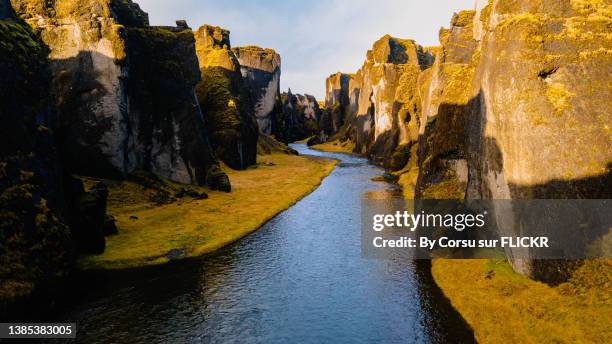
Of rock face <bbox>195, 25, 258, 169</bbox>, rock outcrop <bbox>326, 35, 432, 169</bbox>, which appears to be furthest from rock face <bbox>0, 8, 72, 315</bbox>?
rock outcrop <bbox>326, 35, 432, 169</bbox>

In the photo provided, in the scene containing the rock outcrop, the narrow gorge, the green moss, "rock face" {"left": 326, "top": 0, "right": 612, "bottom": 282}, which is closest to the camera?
"rock face" {"left": 326, "top": 0, "right": 612, "bottom": 282}

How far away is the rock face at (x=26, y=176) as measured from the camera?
2777 cm

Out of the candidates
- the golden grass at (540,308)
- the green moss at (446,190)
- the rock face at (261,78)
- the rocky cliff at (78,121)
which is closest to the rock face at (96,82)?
the rocky cliff at (78,121)

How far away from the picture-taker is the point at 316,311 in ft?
91.6

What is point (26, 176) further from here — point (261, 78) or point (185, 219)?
point (261, 78)

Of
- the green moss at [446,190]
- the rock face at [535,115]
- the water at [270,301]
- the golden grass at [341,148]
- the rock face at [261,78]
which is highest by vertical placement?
the rock face at [261,78]

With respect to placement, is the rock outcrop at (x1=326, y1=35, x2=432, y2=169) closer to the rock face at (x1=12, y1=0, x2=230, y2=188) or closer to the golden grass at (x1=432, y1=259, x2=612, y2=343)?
the rock face at (x1=12, y1=0, x2=230, y2=188)

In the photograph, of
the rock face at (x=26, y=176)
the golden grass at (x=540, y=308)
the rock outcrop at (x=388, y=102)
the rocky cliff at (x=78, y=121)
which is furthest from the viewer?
the rock outcrop at (x=388, y=102)

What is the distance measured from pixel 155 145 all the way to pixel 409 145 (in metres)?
48.3

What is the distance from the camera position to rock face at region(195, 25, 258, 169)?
3516 inches

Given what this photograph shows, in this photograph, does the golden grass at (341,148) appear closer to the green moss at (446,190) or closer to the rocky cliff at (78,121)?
the rocky cliff at (78,121)

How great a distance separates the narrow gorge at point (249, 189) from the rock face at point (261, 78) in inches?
3081

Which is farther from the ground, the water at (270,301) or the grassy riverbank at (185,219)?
the grassy riverbank at (185,219)
